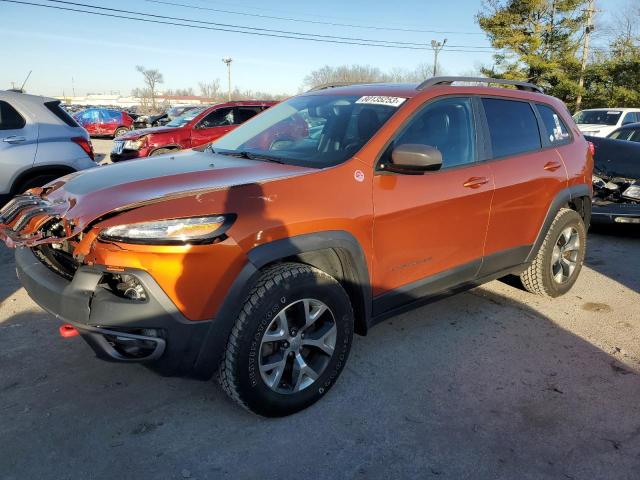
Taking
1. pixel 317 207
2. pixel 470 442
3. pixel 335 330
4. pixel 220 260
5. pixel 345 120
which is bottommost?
pixel 470 442

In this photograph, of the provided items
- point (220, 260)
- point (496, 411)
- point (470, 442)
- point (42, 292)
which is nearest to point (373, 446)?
point (470, 442)

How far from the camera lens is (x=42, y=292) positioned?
2537mm

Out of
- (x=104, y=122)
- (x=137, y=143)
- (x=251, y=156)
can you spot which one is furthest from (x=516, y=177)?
(x=104, y=122)

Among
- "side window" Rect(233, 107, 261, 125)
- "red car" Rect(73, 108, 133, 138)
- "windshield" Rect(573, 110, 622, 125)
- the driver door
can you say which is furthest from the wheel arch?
"red car" Rect(73, 108, 133, 138)

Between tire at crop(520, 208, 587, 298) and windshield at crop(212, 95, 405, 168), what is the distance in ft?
6.66

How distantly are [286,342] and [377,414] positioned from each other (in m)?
0.66

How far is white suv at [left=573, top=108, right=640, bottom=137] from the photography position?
1402cm

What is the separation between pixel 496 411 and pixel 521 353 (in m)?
0.82

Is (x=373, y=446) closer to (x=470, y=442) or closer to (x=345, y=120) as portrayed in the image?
(x=470, y=442)

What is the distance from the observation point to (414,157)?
2805mm

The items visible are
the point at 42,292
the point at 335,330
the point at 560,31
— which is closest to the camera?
the point at 42,292

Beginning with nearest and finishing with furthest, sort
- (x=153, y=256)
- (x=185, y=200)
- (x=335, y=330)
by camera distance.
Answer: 1. (x=153, y=256)
2. (x=185, y=200)
3. (x=335, y=330)

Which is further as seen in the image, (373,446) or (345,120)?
(345,120)

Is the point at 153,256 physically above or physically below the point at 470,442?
above
